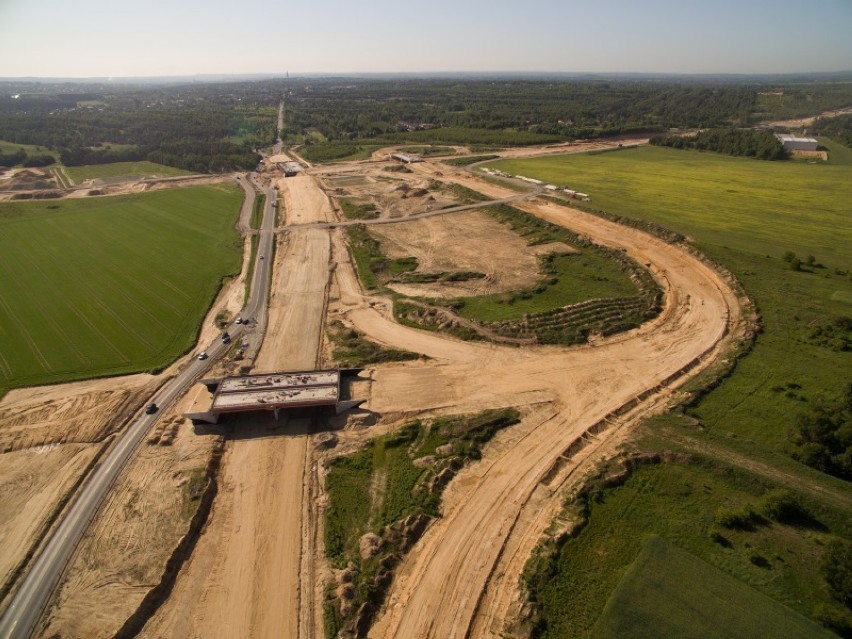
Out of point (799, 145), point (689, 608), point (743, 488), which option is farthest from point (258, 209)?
point (799, 145)

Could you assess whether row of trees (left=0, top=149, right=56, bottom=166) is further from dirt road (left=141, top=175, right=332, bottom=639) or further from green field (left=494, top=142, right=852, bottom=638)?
green field (left=494, top=142, right=852, bottom=638)

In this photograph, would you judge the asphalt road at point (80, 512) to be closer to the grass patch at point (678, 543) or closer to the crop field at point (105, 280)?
the crop field at point (105, 280)

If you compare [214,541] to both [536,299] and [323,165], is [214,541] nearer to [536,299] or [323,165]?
[536,299]

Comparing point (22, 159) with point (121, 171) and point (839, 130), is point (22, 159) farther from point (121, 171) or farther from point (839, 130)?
point (839, 130)

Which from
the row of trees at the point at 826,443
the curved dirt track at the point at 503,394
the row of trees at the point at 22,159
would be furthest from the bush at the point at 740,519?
the row of trees at the point at 22,159

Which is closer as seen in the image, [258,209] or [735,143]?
[258,209]
